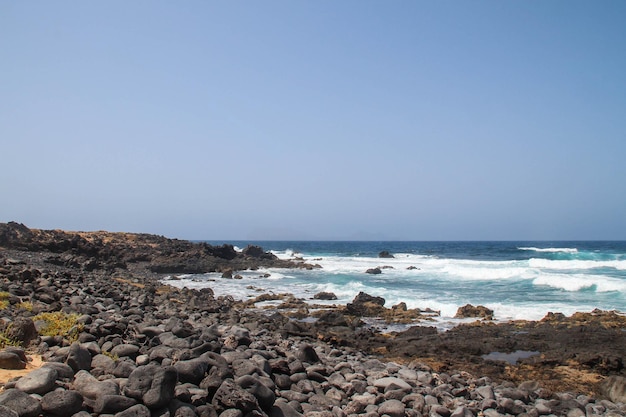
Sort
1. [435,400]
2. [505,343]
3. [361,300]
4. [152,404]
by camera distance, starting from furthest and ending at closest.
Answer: [361,300] → [505,343] → [435,400] → [152,404]

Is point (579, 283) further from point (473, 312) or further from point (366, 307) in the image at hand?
point (366, 307)

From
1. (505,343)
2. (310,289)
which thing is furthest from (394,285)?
(505,343)

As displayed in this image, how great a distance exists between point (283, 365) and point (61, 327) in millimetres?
3354

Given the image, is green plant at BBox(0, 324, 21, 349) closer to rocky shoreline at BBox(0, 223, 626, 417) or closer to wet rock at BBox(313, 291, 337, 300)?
rocky shoreline at BBox(0, 223, 626, 417)

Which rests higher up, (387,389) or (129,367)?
(129,367)

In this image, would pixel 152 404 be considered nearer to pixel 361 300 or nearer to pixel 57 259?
pixel 361 300

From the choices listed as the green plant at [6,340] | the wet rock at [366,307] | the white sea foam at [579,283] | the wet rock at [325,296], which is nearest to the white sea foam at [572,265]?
the white sea foam at [579,283]

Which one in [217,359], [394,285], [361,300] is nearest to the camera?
[217,359]

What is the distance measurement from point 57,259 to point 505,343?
78.3 feet

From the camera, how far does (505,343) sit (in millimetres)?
12555

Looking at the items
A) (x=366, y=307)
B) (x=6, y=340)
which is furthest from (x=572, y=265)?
(x=6, y=340)

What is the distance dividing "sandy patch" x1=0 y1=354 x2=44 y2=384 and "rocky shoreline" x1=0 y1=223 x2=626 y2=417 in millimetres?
87

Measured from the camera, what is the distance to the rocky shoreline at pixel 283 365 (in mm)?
4434

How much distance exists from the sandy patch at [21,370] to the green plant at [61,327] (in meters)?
0.66
